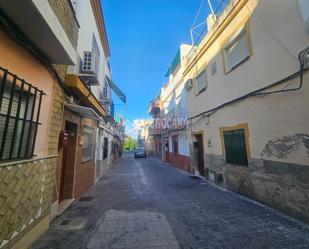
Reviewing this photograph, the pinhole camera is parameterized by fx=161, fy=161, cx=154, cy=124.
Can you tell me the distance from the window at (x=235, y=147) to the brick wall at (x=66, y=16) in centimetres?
574

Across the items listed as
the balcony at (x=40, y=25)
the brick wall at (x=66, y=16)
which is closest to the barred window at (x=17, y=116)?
the balcony at (x=40, y=25)

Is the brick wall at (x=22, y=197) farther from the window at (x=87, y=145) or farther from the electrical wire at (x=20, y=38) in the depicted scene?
the window at (x=87, y=145)

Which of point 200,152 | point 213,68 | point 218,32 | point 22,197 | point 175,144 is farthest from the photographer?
point 175,144

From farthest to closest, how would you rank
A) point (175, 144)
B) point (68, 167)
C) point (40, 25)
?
point (175, 144) < point (68, 167) < point (40, 25)

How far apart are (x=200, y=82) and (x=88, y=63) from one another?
580 cm

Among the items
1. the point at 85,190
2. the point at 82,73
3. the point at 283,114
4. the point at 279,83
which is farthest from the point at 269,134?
the point at 85,190

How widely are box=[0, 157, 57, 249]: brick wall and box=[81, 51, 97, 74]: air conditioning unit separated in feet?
10.4

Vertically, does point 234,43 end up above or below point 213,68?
above

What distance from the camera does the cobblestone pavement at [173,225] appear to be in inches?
112

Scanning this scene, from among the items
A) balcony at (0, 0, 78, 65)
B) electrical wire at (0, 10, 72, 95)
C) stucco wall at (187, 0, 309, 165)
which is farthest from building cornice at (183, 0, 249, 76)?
electrical wire at (0, 10, 72, 95)

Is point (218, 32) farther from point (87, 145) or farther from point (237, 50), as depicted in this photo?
point (87, 145)

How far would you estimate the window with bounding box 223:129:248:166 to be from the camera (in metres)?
5.46

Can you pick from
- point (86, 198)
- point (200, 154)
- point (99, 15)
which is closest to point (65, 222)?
point (86, 198)

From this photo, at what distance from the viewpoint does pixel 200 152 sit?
9070 mm
